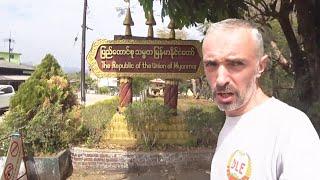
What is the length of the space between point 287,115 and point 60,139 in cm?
967

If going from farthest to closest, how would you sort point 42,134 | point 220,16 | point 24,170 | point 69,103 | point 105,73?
point 105,73 → point 69,103 → point 42,134 → point 24,170 → point 220,16

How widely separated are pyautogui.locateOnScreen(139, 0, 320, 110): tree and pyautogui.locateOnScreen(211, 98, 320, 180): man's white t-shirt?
455 cm

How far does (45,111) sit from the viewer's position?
36.1 feet

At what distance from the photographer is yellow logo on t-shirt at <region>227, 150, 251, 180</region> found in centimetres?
183

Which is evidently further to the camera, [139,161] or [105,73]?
[105,73]

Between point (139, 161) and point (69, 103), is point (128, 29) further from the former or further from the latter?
point (139, 161)

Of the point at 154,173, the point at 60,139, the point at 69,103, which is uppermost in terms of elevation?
the point at 69,103

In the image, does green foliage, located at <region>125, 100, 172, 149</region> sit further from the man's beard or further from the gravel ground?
the man's beard

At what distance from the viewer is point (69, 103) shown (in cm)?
1197

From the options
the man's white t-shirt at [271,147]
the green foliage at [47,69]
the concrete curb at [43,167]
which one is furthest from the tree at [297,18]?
the green foliage at [47,69]

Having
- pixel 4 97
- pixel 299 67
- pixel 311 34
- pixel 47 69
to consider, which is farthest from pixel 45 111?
pixel 4 97

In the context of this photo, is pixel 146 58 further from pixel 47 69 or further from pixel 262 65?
pixel 262 65

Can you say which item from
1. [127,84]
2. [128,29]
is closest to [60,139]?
[127,84]

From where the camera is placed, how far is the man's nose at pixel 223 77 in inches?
77.5
